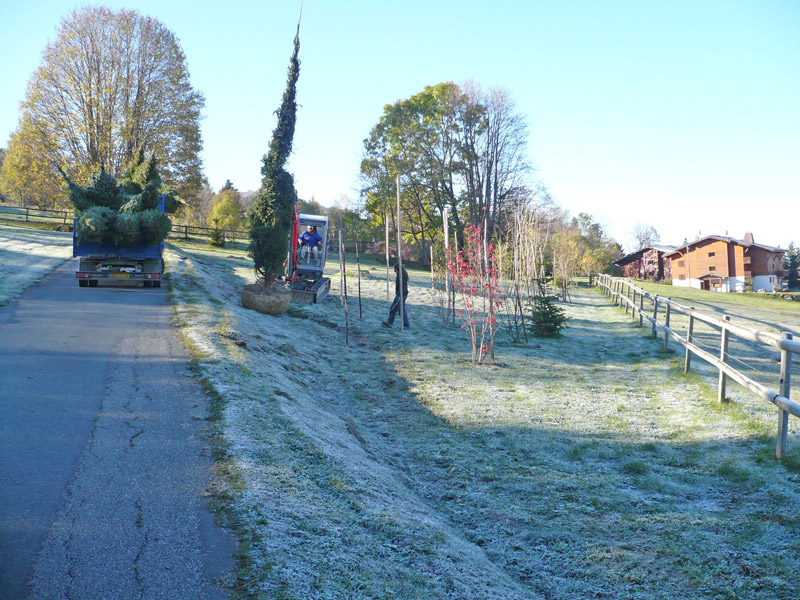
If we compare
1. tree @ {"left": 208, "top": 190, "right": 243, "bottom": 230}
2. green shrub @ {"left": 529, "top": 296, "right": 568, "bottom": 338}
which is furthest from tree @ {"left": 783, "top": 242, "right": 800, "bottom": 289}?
green shrub @ {"left": 529, "top": 296, "right": 568, "bottom": 338}

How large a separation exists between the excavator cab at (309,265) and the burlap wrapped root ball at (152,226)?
3.59 metres

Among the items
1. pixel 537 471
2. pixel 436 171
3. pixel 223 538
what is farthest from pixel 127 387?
pixel 436 171

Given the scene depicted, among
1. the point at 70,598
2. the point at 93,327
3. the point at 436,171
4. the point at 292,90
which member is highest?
the point at 436,171

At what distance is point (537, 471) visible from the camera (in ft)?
20.7

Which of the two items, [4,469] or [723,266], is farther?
[723,266]

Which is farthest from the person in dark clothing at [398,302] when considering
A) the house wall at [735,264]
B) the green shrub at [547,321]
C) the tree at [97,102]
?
the house wall at [735,264]

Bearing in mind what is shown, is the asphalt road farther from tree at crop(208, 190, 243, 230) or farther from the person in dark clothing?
tree at crop(208, 190, 243, 230)

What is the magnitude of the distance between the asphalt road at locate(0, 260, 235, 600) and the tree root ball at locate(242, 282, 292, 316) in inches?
226

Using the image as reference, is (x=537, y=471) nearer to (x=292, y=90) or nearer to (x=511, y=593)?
(x=511, y=593)

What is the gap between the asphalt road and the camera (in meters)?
3.15

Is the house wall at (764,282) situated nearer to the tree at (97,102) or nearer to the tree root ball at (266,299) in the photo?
the tree at (97,102)

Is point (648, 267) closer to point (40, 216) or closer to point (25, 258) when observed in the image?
point (40, 216)

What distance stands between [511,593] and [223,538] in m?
1.90

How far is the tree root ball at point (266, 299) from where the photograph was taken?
14.9 m
